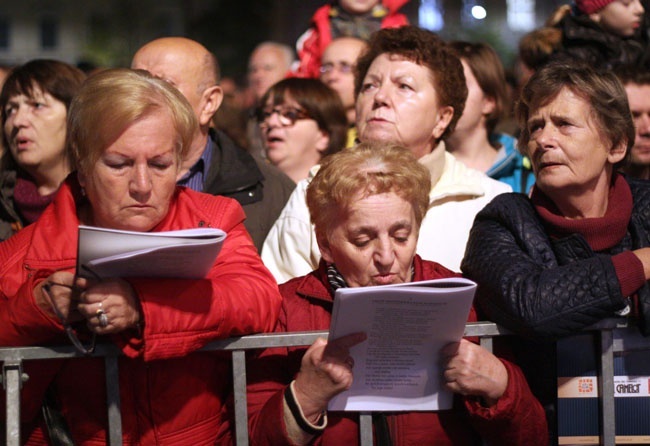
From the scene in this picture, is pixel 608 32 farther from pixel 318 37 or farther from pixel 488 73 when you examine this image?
pixel 318 37

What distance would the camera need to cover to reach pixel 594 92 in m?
3.85

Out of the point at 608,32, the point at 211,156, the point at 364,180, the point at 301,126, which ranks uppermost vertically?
the point at 608,32

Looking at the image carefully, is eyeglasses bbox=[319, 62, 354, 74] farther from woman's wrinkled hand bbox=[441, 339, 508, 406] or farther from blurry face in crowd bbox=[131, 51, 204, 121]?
woman's wrinkled hand bbox=[441, 339, 508, 406]

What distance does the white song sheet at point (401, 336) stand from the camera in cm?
313

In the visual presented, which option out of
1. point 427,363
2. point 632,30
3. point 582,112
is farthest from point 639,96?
point 427,363

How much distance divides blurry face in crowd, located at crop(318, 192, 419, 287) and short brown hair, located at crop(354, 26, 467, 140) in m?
1.33

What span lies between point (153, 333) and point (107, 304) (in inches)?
6.5

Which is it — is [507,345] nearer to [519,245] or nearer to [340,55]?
[519,245]

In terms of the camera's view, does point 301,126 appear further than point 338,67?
No

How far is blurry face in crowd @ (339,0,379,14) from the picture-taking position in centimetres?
772

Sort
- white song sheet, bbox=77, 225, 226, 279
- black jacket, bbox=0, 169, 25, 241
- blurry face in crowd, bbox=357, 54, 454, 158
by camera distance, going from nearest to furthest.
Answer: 1. white song sheet, bbox=77, 225, 226, 279
2. blurry face in crowd, bbox=357, 54, 454, 158
3. black jacket, bbox=0, 169, 25, 241

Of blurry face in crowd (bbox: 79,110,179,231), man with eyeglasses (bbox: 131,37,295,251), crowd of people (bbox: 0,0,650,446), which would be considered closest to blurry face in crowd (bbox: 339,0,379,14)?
man with eyeglasses (bbox: 131,37,295,251)

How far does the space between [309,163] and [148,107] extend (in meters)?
2.75

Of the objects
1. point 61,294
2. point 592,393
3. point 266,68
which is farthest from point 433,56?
A: point 266,68
